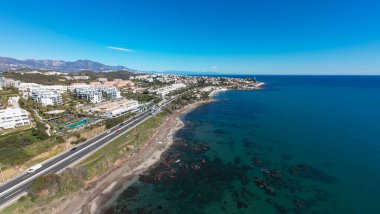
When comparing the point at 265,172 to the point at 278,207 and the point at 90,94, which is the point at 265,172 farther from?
the point at 90,94

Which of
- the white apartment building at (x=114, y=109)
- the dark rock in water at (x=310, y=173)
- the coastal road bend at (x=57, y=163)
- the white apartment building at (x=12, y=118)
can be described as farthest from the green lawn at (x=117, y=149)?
the dark rock in water at (x=310, y=173)

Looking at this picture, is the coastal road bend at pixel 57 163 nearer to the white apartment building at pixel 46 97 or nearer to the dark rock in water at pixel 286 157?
the white apartment building at pixel 46 97

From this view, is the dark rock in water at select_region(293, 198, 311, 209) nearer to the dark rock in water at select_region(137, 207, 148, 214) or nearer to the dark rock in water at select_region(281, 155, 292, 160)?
the dark rock in water at select_region(281, 155, 292, 160)

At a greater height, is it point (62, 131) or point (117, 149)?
point (62, 131)

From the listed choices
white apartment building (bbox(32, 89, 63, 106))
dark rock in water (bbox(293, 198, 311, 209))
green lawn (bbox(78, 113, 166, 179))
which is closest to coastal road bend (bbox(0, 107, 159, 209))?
green lawn (bbox(78, 113, 166, 179))

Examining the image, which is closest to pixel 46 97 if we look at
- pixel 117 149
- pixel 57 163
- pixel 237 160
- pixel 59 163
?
pixel 57 163

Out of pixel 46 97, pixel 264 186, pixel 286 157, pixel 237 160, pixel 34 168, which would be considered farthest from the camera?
pixel 46 97

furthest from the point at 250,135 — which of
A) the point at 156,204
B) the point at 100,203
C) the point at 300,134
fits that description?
the point at 100,203
